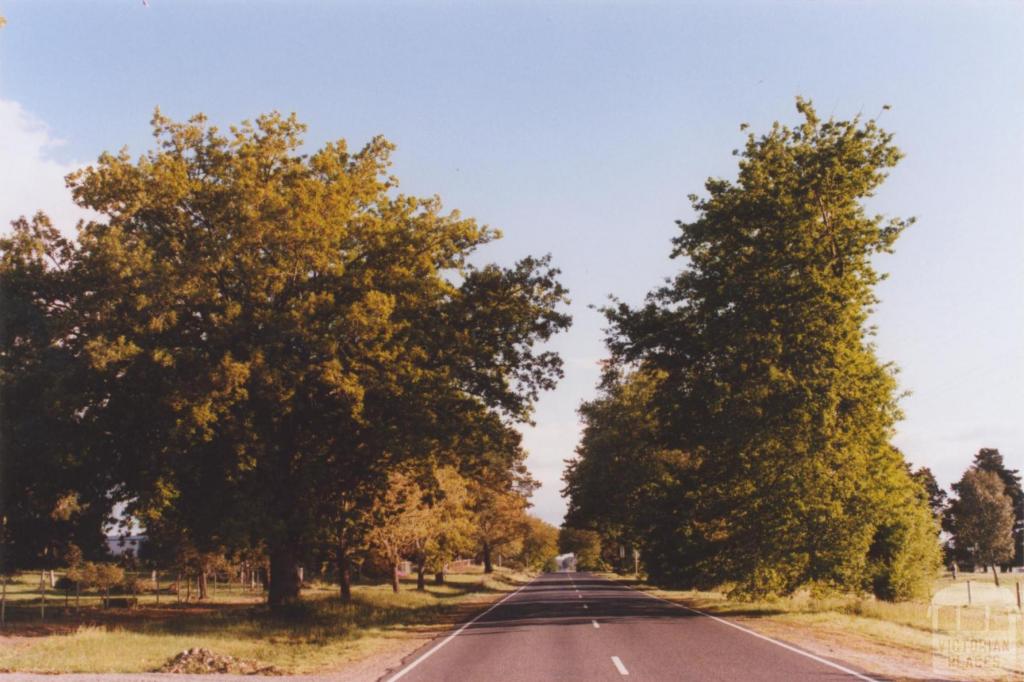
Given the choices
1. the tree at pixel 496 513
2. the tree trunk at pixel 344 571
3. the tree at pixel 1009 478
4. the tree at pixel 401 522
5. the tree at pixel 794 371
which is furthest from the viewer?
the tree at pixel 1009 478

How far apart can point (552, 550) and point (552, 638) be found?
486 feet

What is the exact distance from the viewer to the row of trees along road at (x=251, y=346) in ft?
75.8

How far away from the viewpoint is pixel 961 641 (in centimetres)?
1931

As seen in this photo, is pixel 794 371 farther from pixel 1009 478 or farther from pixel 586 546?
pixel 586 546

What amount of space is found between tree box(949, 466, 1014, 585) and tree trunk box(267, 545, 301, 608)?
8156cm

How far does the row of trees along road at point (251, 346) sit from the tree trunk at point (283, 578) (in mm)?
65

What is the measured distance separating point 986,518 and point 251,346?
285 ft

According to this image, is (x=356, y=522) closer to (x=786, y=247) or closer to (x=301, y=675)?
(x=301, y=675)

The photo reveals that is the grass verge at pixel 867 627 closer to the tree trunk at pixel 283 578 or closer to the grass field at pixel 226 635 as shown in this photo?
the grass field at pixel 226 635

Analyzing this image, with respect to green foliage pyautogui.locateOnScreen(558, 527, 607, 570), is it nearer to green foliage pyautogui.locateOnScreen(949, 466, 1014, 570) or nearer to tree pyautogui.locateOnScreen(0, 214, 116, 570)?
green foliage pyautogui.locateOnScreen(949, 466, 1014, 570)

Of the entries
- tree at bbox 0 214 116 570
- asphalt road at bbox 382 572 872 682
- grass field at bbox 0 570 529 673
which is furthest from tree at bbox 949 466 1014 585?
tree at bbox 0 214 116 570

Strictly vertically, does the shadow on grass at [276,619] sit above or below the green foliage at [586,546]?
above

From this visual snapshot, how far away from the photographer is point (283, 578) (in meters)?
28.1

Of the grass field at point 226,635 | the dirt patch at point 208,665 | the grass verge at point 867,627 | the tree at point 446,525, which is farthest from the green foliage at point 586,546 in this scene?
the dirt patch at point 208,665
